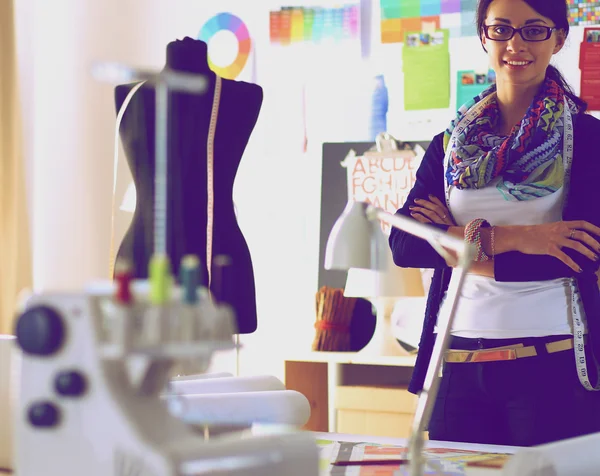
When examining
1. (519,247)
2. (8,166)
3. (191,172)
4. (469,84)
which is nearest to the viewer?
(519,247)

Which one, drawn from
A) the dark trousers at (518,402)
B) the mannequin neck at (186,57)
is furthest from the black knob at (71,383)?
the mannequin neck at (186,57)

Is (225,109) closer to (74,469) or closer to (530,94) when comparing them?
(530,94)

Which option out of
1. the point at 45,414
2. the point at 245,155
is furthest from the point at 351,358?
the point at 45,414

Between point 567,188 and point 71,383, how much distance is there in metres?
1.25

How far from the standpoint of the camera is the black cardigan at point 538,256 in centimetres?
177

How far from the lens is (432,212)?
6.32ft

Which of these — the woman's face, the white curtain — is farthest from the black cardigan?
the white curtain

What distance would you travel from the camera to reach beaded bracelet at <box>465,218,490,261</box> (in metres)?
1.79

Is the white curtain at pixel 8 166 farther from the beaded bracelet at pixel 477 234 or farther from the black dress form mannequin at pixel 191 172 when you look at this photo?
the beaded bracelet at pixel 477 234

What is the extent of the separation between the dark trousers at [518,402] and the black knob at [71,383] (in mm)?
978

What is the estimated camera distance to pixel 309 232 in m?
3.66

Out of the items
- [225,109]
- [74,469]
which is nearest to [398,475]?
[74,469]

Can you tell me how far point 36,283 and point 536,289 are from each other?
2545mm

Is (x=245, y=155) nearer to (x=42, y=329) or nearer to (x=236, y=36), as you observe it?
(x=236, y=36)
